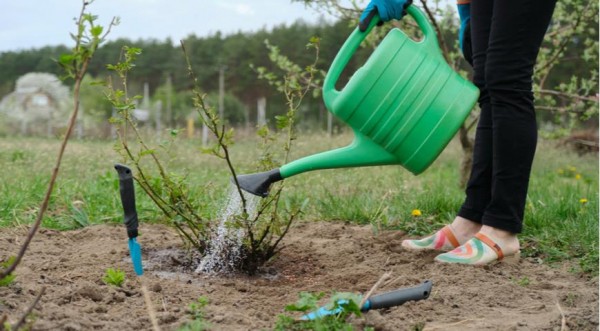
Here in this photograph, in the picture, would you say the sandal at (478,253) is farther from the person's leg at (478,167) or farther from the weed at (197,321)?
the weed at (197,321)

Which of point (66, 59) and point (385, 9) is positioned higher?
point (385, 9)

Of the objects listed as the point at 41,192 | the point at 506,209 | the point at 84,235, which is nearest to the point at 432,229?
the point at 506,209

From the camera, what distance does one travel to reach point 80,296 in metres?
1.70

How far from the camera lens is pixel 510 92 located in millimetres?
2168

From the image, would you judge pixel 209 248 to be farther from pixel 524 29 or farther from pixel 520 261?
pixel 524 29

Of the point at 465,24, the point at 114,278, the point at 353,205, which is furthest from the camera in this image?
the point at 353,205

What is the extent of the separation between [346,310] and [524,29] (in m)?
1.14

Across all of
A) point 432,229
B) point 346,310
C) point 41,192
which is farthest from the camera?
point 41,192

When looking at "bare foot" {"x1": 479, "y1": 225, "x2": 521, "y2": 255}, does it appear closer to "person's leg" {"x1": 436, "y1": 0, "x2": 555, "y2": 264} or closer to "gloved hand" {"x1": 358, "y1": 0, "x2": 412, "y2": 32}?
"person's leg" {"x1": 436, "y1": 0, "x2": 555, "y2": 264}

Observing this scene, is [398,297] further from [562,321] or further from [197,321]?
[197,321]

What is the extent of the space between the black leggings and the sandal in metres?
0.06

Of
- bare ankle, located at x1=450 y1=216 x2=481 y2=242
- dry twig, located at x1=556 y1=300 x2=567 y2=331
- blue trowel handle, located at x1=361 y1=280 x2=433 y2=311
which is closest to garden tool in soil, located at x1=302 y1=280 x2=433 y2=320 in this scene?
blue trowel handle, located at x1=361 y1=280 x2=433 y2=311

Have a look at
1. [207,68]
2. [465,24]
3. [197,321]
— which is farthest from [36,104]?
[197,321]

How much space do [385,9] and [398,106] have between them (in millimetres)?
357
